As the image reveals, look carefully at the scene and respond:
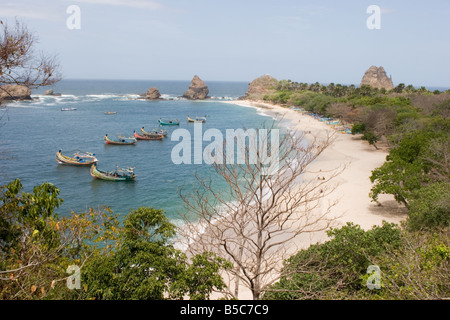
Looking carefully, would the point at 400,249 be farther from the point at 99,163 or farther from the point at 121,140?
the point at 121,140

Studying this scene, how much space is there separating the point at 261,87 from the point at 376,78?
4720 centimetres

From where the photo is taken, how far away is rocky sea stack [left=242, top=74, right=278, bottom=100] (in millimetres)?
111750

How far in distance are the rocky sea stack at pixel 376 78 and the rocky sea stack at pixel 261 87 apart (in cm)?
3661

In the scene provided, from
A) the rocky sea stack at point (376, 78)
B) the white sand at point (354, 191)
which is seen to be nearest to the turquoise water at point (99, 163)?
the white sand at point (354, 191)

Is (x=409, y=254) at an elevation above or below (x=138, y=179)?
above

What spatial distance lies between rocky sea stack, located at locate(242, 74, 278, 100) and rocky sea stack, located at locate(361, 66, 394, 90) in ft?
120

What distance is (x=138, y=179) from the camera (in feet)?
95.2

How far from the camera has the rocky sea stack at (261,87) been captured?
367ft

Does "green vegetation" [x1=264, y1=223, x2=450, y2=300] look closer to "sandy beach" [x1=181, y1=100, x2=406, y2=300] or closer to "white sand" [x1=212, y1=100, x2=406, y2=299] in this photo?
"sandy beach" [x1=181, y1=100, x2=406, y2=300]

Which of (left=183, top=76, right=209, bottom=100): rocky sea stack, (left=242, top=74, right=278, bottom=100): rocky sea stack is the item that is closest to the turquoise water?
(left=242, top=74, right=278, bottom=100): rocky sea stack

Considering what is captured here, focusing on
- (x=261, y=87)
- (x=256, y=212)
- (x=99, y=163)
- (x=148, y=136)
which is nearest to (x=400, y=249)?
(x=256, y=212)

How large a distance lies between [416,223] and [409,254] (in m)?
5.58
